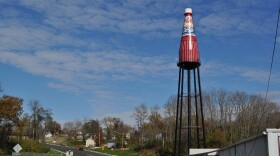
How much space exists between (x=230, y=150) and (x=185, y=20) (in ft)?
59.1

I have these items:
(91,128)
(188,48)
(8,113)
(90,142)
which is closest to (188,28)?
(188,48)

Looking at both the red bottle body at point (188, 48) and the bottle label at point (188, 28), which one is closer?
the red bottle body at point (188, 48)

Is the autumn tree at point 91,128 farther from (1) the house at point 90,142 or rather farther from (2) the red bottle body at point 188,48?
(2) the red bottle body at point 188,48

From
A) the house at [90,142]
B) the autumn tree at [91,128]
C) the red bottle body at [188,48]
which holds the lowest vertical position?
the house at [90,142]

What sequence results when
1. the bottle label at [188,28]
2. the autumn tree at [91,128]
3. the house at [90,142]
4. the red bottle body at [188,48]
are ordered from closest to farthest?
the red bottle body at [188,48], the bottle label at [188,28], the house at [90,142], the autumn tree at [91,128]

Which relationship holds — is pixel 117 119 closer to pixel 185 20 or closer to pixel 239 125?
pixel 239 125

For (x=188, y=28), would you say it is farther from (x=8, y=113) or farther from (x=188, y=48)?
(x=8, y=113)

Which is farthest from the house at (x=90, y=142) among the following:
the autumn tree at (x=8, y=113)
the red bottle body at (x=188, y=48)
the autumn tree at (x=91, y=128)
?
the red bottle body at (x=188, y=48)

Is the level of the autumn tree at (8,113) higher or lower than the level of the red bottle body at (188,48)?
lower

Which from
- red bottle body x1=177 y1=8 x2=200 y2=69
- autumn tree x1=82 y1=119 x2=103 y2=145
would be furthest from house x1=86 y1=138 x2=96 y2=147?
red bottle body x1=177 y1=8 x2=200 y2=69

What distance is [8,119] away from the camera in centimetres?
7000

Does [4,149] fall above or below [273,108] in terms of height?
below

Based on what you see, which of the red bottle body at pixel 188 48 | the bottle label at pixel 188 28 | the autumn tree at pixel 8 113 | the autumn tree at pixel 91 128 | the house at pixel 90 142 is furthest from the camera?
the autumn tree at pixel 91 128

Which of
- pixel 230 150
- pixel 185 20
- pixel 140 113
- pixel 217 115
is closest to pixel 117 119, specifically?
pixel 140 113
